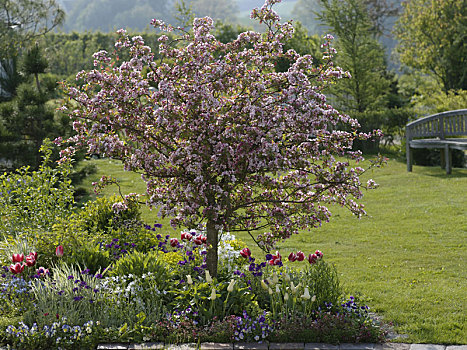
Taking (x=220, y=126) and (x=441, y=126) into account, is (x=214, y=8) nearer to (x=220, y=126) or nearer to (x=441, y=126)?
(x=441, y=126)

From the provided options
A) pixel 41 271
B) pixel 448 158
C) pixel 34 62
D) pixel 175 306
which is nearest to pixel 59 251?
pixel 41 271

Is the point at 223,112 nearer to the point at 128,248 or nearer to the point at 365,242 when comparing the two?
the point at 128,248

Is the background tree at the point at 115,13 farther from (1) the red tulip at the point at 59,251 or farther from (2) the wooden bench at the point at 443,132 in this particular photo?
(1) the red tulip at the point at 59,251

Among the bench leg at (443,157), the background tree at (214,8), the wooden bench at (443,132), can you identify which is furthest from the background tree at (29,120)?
the background tree at (214,8)

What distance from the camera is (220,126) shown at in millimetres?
4418

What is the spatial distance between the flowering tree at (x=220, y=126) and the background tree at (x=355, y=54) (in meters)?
13.2

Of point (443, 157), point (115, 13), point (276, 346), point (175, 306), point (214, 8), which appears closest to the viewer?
point (276, 346)

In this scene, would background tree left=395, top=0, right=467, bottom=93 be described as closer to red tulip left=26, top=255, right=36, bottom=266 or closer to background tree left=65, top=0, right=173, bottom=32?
red tulip left=26, top=255, right=36, bottom=266

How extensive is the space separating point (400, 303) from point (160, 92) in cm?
288

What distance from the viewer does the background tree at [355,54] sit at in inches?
688

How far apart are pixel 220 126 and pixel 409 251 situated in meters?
3.60

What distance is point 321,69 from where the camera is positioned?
15.4 ft

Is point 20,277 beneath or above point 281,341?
above

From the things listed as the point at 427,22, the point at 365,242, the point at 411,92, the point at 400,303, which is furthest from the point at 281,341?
the point at 411,92
